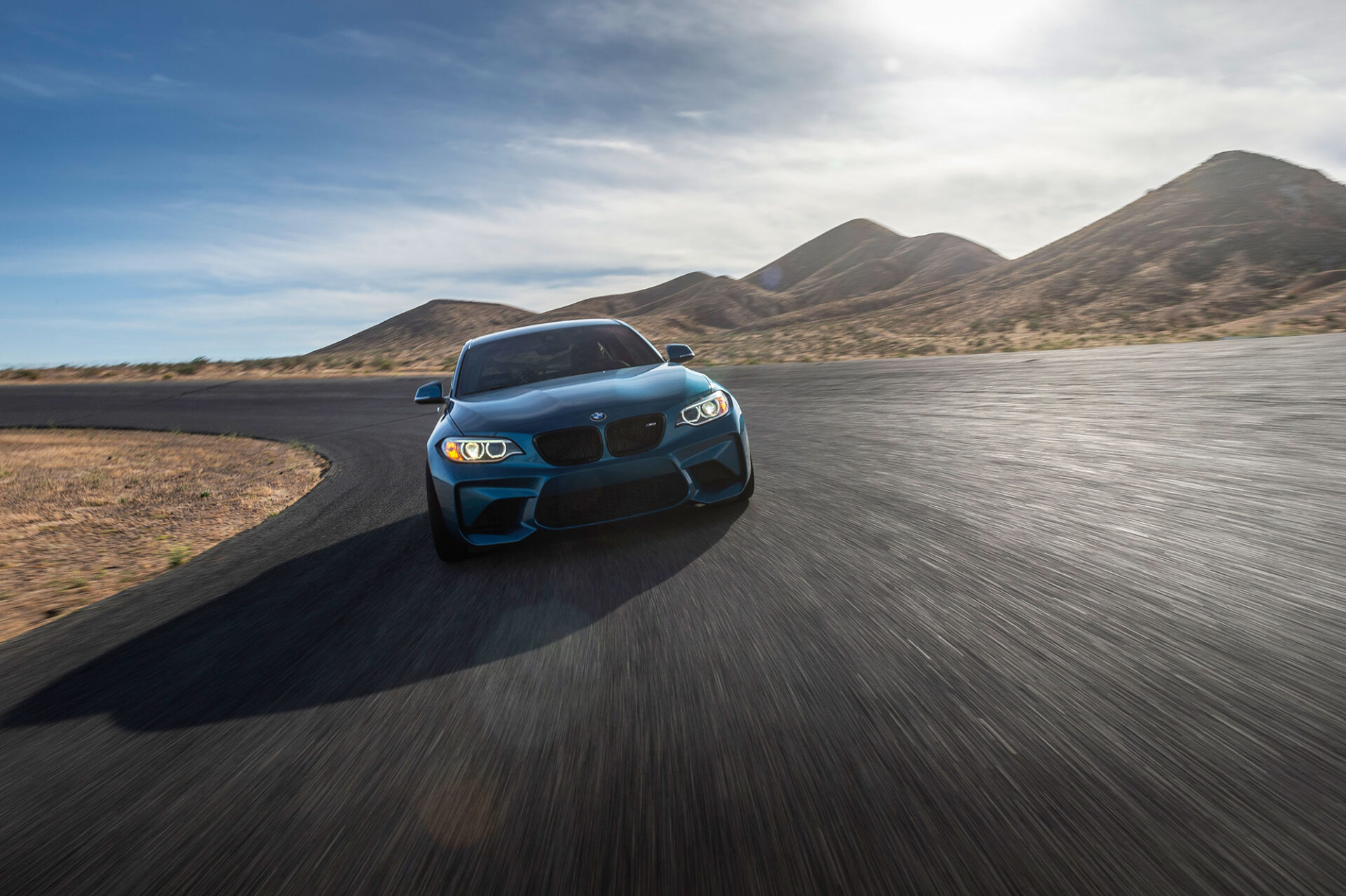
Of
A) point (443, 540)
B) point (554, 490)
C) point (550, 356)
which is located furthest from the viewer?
point (550, 356)

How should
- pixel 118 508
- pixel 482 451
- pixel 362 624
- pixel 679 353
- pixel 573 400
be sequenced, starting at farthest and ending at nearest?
pixel 118 508
pixel 679 353
pixel 573 400
pixel 482 451
pixel 362 624

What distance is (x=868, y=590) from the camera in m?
3.69

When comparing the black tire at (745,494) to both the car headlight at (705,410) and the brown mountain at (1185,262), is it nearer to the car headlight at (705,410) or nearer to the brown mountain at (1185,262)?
the car headlight at (705,410)

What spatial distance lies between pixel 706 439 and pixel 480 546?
1.59 metres

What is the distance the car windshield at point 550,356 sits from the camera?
6.36m

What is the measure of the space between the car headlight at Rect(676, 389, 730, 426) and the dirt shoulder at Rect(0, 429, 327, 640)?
4195mm

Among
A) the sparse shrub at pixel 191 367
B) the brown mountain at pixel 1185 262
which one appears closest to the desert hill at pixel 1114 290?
the brown mountain at pixel 1185 262

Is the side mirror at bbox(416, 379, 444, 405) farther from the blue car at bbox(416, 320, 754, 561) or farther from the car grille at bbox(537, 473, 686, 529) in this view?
the car grille at bbox(537, 473, 686, 529)

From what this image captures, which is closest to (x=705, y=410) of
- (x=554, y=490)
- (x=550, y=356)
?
(x=554, y=490)

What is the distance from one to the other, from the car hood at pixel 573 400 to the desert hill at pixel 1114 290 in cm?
2601

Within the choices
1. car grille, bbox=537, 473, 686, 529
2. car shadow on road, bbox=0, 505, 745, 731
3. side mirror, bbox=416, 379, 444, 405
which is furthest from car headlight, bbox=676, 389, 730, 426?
side mirror, bbox=416, 379, 444, 405

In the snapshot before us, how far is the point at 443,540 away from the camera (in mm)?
5008

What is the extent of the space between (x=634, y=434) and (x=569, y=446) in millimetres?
411

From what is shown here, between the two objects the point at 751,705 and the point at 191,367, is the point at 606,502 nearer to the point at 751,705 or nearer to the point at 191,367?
the point at 751,705
